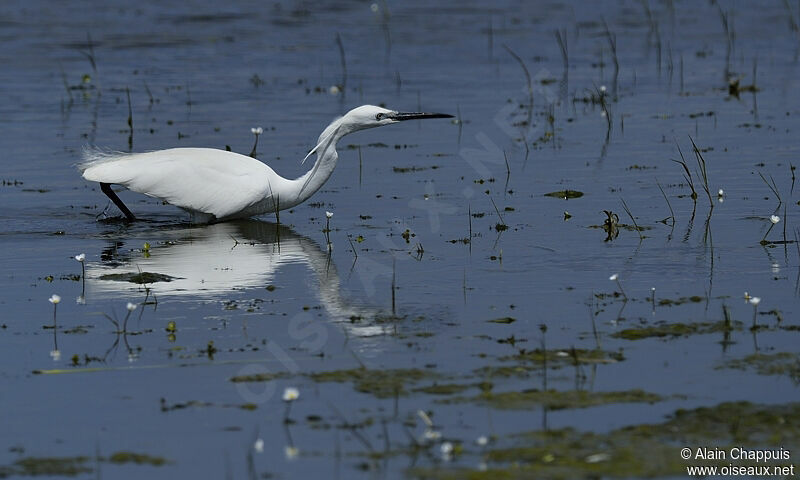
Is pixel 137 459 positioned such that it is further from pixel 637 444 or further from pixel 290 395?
pixel 637 444

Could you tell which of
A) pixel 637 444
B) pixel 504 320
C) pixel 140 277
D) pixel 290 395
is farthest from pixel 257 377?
pixel 140 277

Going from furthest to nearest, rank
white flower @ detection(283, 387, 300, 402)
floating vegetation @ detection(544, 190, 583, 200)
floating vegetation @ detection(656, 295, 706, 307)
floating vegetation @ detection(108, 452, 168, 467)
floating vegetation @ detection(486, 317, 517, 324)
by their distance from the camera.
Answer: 1. floating vegetation @ detection(544, 190, 583, 200)
2. floating vegetation @ detection(656, 295, 706, 307)
3. floating vegetation @ detection(486, 317, 517, 324)
4. white flower @ detection(283, 387, 300, 402)
5. floating vegetation @ detection(108, 452, 168, 467)

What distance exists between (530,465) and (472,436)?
464 millimetres

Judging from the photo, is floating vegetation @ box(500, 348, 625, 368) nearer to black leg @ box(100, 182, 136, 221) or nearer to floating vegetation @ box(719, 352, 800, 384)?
floating vegetation @ box(719, 352, 800, 384)

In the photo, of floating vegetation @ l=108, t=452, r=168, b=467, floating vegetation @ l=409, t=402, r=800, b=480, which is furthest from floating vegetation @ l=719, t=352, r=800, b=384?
floating vegetation @ l=108, t=452, r=168, b=467

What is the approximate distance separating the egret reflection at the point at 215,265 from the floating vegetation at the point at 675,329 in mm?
1465

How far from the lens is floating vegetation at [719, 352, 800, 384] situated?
657cm

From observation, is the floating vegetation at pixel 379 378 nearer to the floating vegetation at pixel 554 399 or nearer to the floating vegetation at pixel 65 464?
the floating vegetation at pixel 554 399

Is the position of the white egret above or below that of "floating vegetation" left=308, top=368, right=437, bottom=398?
above

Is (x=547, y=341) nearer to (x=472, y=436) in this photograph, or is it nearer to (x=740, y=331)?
(x=740, y=331)

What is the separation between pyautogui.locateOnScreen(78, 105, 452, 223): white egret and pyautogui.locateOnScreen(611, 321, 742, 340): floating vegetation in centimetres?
426

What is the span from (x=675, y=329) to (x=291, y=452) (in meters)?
2.60

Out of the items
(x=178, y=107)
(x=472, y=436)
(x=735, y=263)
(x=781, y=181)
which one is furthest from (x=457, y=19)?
(x=472, y=436)

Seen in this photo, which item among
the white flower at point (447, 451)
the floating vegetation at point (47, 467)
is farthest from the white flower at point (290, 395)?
the floating vegetation at point (47, 467)
